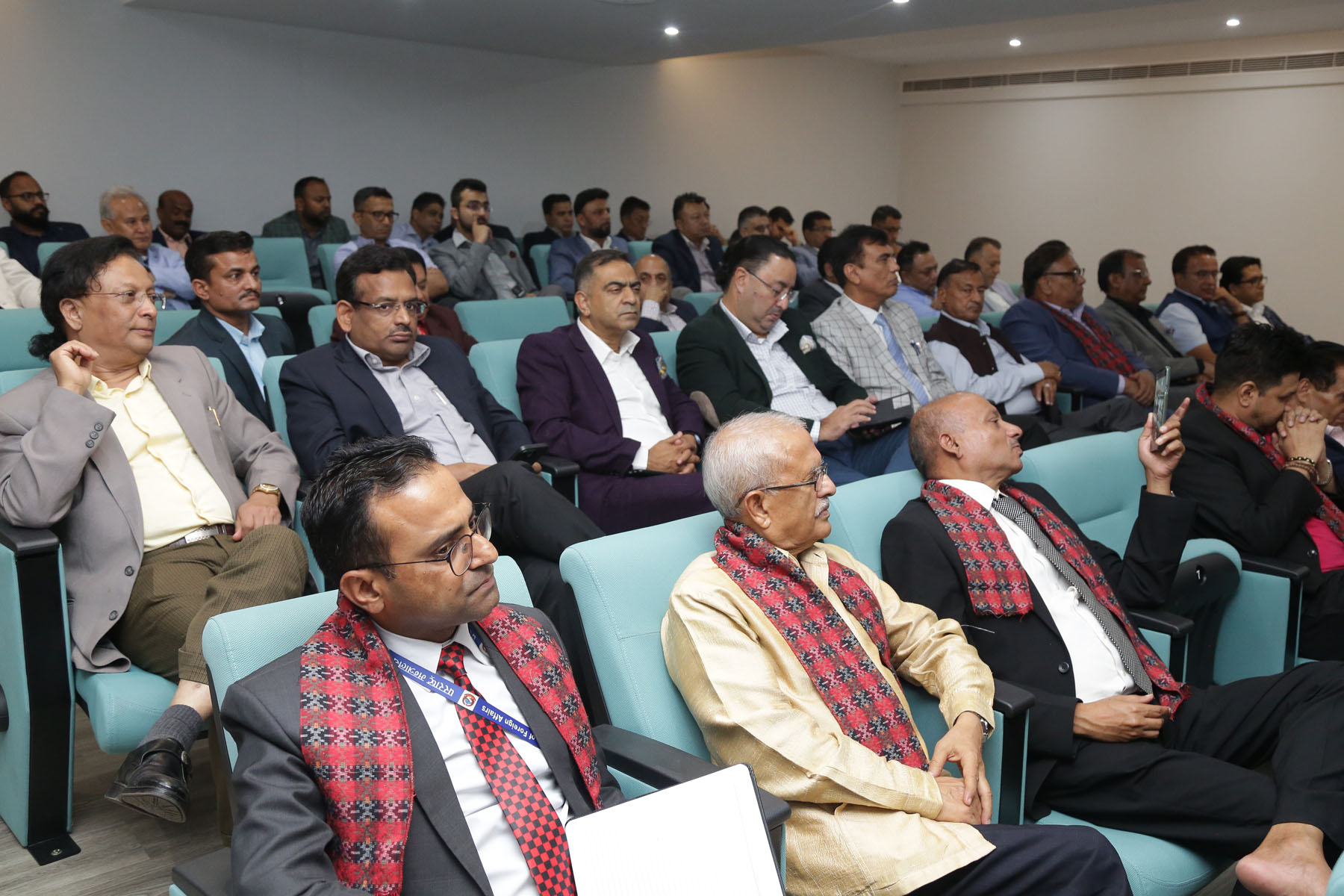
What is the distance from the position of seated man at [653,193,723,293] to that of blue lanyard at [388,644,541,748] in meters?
5.93

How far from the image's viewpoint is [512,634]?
4.68 feet

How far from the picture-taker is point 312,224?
21.4 feet

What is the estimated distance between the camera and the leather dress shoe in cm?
164

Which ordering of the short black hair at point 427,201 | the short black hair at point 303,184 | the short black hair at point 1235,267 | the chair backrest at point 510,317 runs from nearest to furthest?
the chair backrest at point 510,317
the short black hair at point 1235,267
the short black hair at point 303,184
the short black hair at point 427,201

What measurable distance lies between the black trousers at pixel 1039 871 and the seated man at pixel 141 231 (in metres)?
4.62

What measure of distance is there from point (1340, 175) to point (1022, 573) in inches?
321

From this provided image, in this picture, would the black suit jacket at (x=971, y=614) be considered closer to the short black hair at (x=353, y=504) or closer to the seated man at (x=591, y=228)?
the short black hair at (x=353, y=504)

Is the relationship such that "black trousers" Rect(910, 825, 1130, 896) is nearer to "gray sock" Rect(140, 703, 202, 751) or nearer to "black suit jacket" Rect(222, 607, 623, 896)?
"black suit jacket" Rect(222, 607, 623, 896)

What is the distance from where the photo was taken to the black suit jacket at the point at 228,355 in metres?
3.00

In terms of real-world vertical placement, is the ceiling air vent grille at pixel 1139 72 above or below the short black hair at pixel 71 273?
above

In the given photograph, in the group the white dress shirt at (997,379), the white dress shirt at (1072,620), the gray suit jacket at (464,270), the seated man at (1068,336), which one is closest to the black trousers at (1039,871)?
the white dress shirt at (1072,620)

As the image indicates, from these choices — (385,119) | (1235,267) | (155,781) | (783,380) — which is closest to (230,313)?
(783,380)

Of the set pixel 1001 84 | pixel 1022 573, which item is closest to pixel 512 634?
pixel 1022 573

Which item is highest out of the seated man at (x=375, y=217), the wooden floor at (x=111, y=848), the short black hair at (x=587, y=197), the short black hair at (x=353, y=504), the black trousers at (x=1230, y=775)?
the short black hair at (x=587, y=197)
